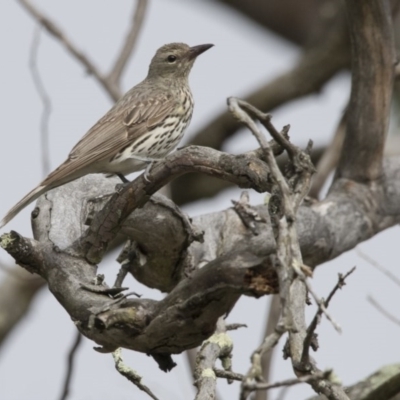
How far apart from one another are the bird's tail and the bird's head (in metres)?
2.16

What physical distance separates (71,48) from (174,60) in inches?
49.0

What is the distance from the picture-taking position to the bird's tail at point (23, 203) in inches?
197

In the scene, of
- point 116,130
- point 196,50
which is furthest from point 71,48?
point 116,130

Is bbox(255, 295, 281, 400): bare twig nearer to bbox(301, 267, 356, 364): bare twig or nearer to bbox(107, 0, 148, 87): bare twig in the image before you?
bbox(107, 0, 148, 87): bare twig

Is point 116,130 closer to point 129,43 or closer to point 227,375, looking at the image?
Result: point 227,375

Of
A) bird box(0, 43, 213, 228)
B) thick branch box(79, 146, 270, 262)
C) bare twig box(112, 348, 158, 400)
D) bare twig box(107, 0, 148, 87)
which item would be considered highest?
bare twig box(107, 0, 148, 87)

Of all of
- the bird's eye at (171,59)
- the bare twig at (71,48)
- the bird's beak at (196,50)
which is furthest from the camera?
the bare twig at (71,48)

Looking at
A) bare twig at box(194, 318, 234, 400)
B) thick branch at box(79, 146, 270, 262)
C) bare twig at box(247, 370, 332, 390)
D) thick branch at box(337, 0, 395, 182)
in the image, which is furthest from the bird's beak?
bare twig at box(247, 370, 332, 390)

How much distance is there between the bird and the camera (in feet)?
17.3

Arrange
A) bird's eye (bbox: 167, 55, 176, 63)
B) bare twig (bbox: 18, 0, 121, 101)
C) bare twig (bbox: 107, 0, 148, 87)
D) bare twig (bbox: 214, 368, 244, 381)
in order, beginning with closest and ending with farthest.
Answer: bare twig (bbox: 214, 368, 244, 381), bird's eye (bbox: 167, 55, 176, 63), bare twig (bbox: 18, 0, 121, 101), bare twig (bbox: 107, 0, 148, 87)

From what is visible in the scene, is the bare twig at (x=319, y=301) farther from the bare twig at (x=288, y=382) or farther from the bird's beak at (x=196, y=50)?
the bird's beak at (x=196, y=50)

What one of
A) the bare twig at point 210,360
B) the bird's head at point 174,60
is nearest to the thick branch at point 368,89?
the bird's head at point 174,60

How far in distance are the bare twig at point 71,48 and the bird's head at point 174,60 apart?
92 cm

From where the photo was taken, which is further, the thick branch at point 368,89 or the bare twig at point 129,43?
the bare twig at point 129,43
